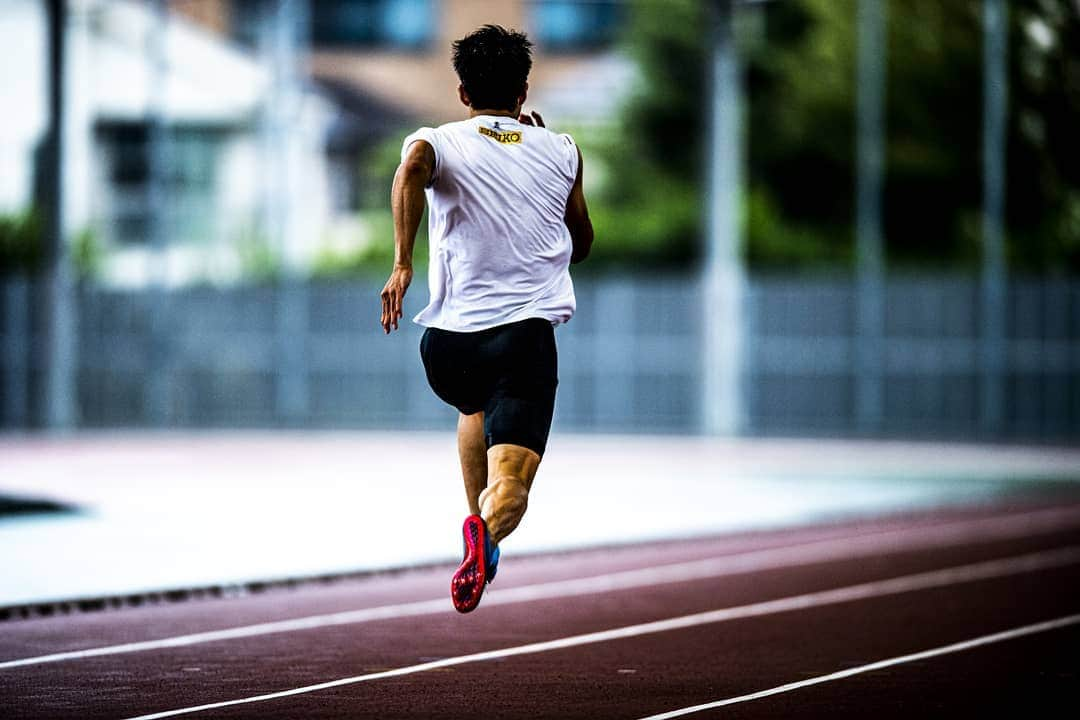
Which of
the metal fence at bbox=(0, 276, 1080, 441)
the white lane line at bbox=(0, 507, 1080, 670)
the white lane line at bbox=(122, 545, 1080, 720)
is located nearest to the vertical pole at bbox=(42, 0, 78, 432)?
the metal fence at bbox=(0, 276, 1080, 441)

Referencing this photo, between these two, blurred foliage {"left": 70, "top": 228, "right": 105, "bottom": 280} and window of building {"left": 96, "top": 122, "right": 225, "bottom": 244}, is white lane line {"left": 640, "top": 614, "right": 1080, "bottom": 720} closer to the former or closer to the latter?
blurred foliage {"left": 70, "top": 228, "right": 105, "bottom": 280}

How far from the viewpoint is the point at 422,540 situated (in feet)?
51.4

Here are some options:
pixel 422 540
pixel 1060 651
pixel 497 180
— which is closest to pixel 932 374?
pixel 422 540

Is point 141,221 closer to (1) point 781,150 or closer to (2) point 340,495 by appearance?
(1) point 781,150

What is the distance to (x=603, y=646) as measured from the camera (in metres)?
9.89

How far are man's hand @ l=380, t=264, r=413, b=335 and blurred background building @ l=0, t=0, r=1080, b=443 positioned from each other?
24.0m

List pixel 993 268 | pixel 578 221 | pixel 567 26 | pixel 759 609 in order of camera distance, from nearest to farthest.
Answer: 1. pixel 578 221
2. pixel 759 609
3. pixel 993 268
4. pixel 567 26

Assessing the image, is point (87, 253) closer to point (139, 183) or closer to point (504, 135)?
point (139, 183)

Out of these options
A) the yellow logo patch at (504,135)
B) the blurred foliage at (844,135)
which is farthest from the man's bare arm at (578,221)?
the blurred foliage at (844,135)

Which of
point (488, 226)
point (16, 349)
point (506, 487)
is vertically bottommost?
point (506, 487)

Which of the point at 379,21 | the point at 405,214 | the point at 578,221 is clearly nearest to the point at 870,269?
the point at 578,221

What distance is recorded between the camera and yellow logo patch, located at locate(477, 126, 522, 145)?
323 inches

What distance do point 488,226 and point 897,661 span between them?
2.69 m

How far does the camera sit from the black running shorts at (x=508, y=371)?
816 cm
